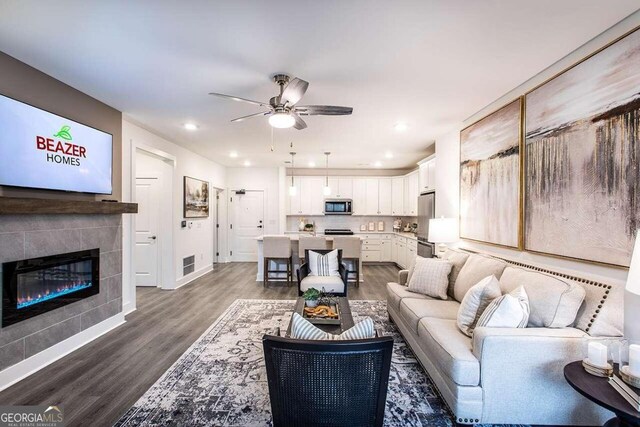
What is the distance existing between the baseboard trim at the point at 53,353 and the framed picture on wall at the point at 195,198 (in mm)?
2492

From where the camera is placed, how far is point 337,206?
7.77 m

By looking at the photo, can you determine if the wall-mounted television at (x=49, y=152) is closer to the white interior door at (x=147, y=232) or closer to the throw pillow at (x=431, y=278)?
the white interior door at (x=147, y=232)

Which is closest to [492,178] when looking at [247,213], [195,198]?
[195,198]

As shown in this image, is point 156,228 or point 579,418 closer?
point 579,418

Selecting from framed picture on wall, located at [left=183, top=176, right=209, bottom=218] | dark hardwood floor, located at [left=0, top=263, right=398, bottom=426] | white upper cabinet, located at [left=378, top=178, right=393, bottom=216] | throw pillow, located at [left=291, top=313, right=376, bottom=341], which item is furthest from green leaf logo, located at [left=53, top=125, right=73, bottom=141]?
white upper cabinet, located at [left=378, top=178, right=393, bottom=216]

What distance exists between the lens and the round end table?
129 centimetres

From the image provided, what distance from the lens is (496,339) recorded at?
1.84 metres

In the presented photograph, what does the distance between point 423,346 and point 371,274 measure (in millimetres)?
4164

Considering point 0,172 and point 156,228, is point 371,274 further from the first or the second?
point 0,172

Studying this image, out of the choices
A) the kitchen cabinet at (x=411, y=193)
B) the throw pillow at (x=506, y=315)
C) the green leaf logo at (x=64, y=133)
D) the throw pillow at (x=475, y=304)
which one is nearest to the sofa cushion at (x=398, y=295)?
the throw pillow at (x=475, y=304)

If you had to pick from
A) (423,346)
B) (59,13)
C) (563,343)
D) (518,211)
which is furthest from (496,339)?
(59,13)

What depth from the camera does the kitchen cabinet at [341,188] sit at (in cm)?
786

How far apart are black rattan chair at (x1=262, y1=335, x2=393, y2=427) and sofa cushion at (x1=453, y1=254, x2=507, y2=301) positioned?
2000mm

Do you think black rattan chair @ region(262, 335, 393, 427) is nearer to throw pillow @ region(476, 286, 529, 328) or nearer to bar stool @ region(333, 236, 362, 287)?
throw pillow @ region(476, 286, 529, 328)
